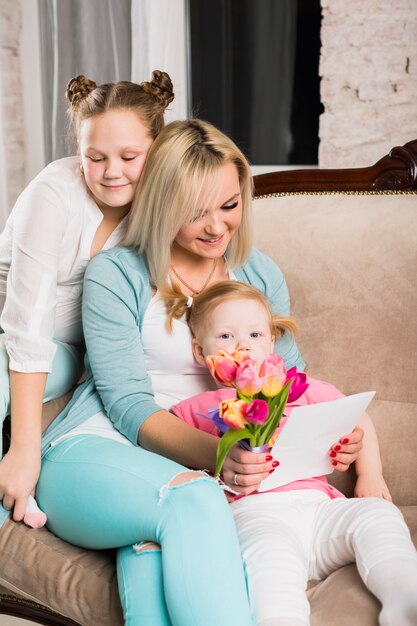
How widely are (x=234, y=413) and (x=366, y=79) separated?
203cm

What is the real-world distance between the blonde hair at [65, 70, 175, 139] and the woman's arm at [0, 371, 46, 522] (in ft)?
1.98

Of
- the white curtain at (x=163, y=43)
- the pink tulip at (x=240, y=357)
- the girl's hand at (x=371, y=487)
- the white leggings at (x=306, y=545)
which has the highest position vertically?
the white curtain at (x=163, y=43)

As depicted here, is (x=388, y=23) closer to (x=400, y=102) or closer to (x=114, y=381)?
(x=400, y=102)

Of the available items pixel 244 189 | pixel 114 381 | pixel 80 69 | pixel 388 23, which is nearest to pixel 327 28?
pixel 388 23

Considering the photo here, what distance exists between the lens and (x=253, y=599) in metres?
→ 1.29

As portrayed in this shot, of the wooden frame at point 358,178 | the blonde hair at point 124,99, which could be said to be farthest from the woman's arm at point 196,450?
the wooden frame at point 358,178

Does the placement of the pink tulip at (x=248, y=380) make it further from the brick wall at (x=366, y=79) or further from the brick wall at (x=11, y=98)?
the brick wall at (x=11, y=98)

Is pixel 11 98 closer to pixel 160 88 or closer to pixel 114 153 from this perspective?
pixel 160 88

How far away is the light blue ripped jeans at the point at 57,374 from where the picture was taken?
65.3 inches

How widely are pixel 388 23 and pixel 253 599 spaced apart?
7.34 feet

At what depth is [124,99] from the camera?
1750mm

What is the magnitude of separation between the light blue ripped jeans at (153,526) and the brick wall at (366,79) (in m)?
1.82

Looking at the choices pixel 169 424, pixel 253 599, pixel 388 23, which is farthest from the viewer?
pixel 388 23

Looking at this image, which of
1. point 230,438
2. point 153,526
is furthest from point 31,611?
point 230,438
